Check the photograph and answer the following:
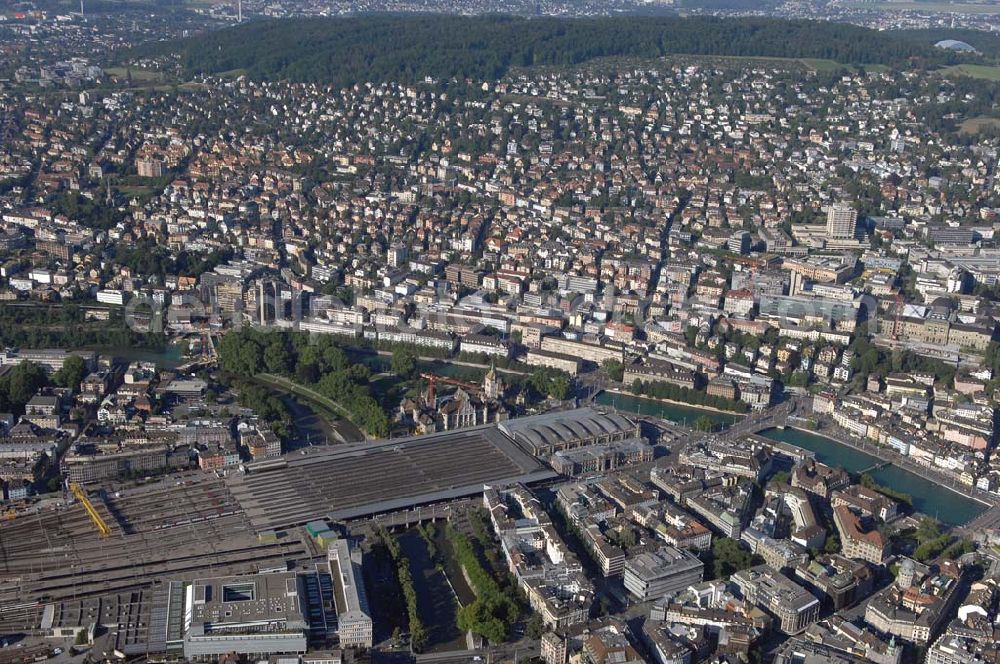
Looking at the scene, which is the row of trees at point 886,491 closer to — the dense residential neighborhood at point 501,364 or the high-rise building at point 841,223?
the dense residential neighborhood at point 501,364

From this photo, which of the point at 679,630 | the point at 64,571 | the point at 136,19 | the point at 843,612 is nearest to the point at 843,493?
the point at 843,612

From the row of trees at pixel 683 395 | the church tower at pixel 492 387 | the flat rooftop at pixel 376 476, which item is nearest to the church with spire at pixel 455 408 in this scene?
the church tower at pixel 492 387

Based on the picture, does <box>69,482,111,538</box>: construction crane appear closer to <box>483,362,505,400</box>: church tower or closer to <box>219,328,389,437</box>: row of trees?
<box>219,328,389,437</box>: row of trees

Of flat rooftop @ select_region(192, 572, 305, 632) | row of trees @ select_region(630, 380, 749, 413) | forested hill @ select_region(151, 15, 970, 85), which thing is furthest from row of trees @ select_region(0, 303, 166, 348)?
forested hill @ select_region(151, 15, 970, 85)

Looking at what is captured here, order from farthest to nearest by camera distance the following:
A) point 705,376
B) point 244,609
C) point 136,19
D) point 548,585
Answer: point 136,19
point 705,376
point 548,585
point 244,609

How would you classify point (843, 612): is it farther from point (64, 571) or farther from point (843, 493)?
point (64, 571)

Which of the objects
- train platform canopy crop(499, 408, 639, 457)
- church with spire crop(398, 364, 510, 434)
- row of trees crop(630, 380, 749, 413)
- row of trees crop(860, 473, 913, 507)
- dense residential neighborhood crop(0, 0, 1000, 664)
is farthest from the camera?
row of trees crop(630, 380, 749, 413)
